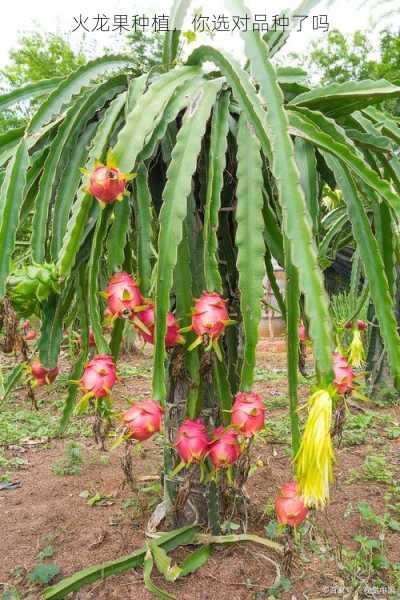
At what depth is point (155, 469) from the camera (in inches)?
85.0

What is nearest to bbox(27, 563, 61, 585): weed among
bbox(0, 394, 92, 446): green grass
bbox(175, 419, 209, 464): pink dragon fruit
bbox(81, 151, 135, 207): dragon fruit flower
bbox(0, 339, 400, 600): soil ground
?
bbox(0, 339, 400, 600): soil ground

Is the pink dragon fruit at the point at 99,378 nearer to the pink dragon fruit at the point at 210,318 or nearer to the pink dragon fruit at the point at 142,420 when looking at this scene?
the pink dragon fruit at the point at 142,420

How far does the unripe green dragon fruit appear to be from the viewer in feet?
3.49

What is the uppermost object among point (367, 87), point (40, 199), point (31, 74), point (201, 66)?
point (31, 74)

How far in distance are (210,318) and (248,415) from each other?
0.17 metres

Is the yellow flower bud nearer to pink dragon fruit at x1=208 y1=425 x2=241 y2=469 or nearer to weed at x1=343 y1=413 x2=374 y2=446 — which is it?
pink dragon fruit at x1=208 y1=425 x2=241 y2=469

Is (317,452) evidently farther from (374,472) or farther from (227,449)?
(374,472)

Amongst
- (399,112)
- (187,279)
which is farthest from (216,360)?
(399,112)

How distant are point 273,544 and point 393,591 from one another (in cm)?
32

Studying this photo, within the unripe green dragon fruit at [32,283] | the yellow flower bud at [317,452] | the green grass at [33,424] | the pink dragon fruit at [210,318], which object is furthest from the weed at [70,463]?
the yellow flower bud at [317,452]

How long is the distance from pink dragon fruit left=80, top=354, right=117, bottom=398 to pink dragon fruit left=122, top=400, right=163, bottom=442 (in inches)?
2.5

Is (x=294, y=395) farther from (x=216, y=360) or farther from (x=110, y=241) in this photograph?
(x=110, y=241)

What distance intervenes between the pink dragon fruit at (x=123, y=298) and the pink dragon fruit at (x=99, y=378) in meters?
0.09

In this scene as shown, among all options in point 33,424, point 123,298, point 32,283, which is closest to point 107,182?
point 123,298
